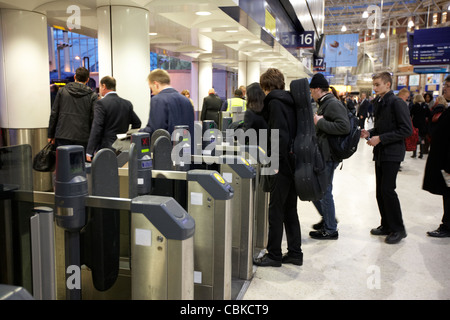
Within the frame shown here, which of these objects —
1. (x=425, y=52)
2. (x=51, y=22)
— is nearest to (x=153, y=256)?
(x=51, y=22)

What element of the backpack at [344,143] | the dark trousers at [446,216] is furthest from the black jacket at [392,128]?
the dark trousers at [446,216]

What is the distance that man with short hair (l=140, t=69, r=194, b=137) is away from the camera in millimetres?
3693

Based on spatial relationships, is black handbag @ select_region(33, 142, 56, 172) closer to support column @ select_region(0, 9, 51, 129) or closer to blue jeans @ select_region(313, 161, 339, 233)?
blue jeans @ select_region(313, 161, 339, 233)

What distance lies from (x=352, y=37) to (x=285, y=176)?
1633 cm

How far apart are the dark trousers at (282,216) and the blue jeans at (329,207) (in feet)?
2.61

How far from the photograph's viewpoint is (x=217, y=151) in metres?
3.62

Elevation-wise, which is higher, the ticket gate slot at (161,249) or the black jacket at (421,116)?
the black jacket at (421,116)

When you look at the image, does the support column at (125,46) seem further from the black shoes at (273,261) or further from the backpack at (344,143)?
the black shoes at (273,261)

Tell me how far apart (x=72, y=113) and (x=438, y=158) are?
3813mm

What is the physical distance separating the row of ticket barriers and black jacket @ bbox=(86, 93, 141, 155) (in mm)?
1383

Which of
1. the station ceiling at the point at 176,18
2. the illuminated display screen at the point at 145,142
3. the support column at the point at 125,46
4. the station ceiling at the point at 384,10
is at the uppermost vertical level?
Result: the station ceiling at the point at 384,10

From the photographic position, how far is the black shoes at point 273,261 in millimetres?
3344

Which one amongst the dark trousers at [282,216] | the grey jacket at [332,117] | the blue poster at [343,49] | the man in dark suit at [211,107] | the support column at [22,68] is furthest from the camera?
the blue poster at [343,49]
